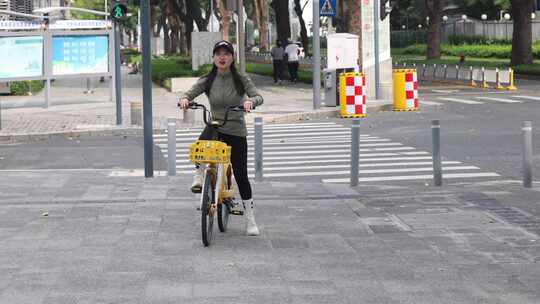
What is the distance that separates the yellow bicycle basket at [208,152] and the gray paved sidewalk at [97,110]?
1461cm

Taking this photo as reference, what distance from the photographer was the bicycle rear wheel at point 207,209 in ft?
31.3

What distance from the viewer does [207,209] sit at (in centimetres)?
958

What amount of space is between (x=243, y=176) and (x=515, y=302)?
3.21m

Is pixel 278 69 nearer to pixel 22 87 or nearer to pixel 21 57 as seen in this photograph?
pixel 22 87

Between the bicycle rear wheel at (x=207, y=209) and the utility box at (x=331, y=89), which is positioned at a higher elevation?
the utility box at (x=331, y=89)

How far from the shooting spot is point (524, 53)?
56.5 metres

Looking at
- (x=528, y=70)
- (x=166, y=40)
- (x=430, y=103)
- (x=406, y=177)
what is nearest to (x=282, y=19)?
(x=528, y=70)

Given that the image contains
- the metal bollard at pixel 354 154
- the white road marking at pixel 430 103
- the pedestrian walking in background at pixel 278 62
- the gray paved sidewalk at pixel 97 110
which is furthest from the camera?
the pedestrian walking in background at pixel 278 62

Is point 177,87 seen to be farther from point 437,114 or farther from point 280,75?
point 437,114

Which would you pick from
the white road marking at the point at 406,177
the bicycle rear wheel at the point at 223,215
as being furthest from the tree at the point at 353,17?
the bicycle rear wheel at the point at 223,215

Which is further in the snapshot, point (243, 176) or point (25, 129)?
point (25, 129)

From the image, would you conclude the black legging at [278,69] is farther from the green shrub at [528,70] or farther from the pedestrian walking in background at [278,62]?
the green shrub at [528,70]

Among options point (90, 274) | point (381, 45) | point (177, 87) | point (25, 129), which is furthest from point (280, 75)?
point (90, 274)

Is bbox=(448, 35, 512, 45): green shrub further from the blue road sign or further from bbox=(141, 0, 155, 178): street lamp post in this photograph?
bbox=(141, 0, 155, 178): street lamp post
